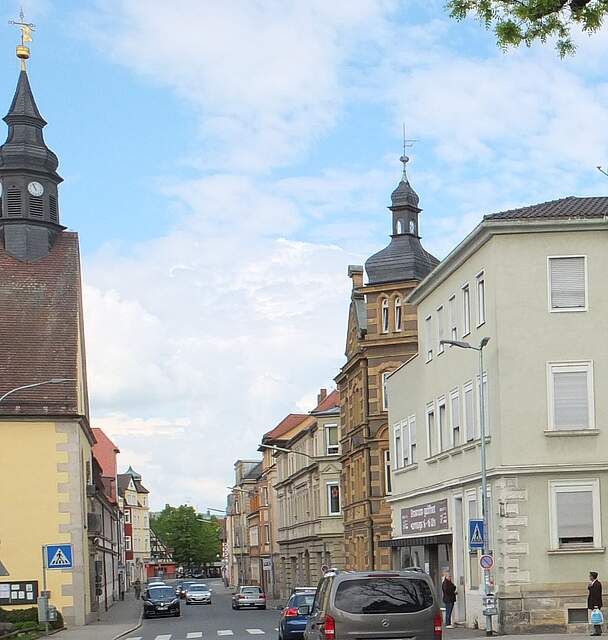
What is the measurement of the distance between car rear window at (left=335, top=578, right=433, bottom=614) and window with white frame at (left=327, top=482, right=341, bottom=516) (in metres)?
53.1

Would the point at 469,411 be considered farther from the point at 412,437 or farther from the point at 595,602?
the point at 412,437

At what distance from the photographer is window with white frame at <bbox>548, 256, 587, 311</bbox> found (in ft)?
109

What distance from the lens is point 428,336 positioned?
41562mm

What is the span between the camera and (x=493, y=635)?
3153cm

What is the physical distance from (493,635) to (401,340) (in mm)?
24830

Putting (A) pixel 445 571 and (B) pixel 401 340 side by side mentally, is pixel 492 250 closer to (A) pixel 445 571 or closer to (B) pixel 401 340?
(A) pixel 445 571

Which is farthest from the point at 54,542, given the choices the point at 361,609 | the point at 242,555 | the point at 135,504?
the point at 135,504

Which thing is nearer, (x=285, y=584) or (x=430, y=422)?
(x=430, y=422)

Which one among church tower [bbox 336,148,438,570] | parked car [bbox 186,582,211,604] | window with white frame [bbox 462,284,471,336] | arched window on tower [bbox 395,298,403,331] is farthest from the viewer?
parked car [bbox 186,582,211,604]

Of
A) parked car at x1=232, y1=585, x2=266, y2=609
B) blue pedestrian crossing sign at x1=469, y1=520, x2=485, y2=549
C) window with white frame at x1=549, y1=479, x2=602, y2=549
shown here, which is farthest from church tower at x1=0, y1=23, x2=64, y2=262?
window with white frame at x1=549, y1=479, x2=602, y2=549

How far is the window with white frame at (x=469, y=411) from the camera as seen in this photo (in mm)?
35594

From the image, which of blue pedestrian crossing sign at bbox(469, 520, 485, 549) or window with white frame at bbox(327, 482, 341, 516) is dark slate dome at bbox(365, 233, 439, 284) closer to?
window with white frame at bbox(327, 482, 341, 516)

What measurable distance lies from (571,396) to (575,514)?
307cm

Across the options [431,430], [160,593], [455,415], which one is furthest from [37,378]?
[455,415]
